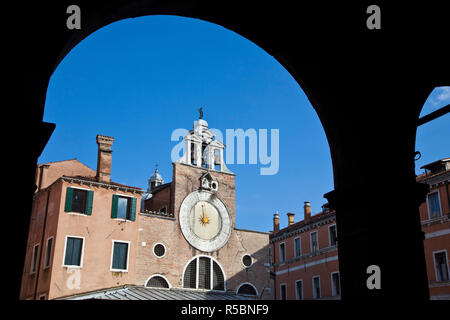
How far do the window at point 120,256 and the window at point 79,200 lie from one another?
7.77 ft

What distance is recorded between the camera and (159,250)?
92.5 ft

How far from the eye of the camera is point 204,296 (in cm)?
2817

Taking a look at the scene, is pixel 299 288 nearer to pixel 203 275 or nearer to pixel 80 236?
pixel 203 275

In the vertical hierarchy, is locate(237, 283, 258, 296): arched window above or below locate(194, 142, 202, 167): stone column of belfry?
below

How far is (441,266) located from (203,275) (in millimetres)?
14067

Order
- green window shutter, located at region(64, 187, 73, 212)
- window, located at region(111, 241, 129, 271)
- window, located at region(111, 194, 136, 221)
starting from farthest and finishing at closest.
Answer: window, located at region(111, 194, 136, 221) → window, located at region(111, 241, 129, 271) → green window shutter, located at region(64, 187, 73, 212)

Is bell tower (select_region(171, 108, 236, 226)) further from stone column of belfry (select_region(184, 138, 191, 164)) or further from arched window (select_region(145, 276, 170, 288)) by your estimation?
arched window (select_region(145, 276, 170, 288))

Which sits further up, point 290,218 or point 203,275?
point 290,218

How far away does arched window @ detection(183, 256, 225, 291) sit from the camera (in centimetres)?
2938

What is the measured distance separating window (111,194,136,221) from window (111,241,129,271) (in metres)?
1.44

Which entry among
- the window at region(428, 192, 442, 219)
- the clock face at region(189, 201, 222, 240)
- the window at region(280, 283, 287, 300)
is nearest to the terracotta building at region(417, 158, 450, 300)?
the window at region(428, 192, 442, 219)

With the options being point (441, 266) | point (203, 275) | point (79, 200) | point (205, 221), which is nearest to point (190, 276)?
point (203, 275)

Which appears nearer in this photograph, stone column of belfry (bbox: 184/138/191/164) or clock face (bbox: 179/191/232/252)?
clock face (bbox: 179/191/232/252)
